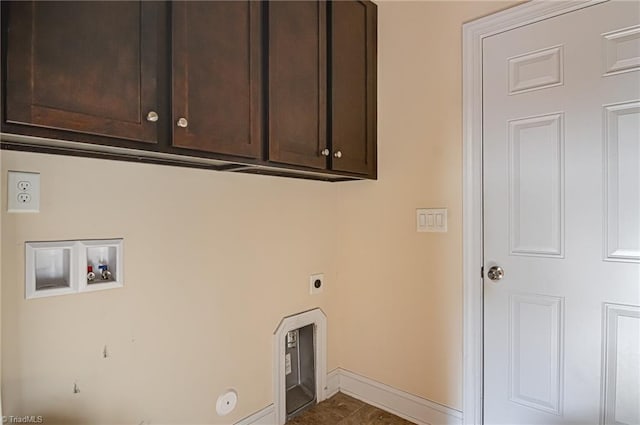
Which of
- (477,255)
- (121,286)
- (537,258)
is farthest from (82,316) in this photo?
(537,258)

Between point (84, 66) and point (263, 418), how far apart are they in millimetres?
1670

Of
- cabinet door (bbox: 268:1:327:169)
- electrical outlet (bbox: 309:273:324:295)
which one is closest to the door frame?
cabinet door (bbox: 268:1:327:169)

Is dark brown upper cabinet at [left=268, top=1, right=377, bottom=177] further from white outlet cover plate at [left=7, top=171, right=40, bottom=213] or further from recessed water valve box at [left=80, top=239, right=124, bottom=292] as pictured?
white outlet cover plate at [left=7, top=171, right=40, bottom=213]

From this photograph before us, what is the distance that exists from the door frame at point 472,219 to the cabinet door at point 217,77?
1000mm

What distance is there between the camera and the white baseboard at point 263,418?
5.55ft

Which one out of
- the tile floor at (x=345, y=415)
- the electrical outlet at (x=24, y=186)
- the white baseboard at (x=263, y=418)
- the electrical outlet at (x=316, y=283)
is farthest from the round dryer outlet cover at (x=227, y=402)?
the electrical outlet at (x=24, y=186)

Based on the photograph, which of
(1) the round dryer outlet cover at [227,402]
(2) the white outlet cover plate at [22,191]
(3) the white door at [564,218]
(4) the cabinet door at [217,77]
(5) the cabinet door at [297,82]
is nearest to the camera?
(2) the white outlet cover plate at [22,191]

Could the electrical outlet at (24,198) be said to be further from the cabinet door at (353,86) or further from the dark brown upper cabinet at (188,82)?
the cabinet door at (353,86)

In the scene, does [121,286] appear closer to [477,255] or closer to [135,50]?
[135,50]

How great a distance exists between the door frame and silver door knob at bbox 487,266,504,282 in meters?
0.05

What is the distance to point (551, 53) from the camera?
59.0 inches

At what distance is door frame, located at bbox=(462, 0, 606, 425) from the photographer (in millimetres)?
1669

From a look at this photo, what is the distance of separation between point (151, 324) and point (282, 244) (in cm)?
73

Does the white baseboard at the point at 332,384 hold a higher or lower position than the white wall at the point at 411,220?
lower
